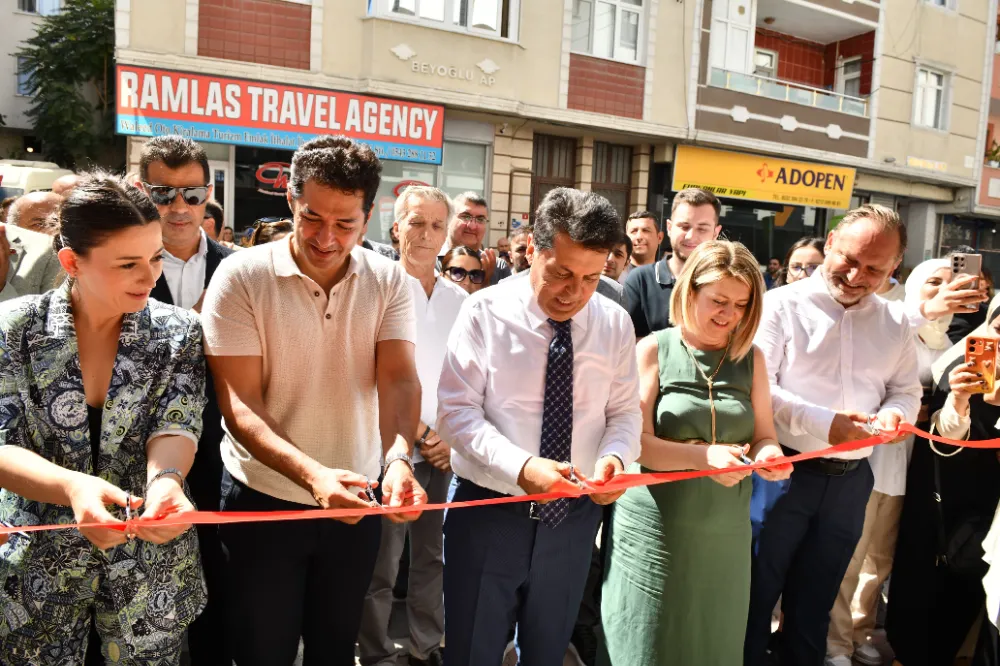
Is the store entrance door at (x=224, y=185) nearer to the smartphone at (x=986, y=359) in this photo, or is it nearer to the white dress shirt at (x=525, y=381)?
the white dress shirt at (x=525, y=381)

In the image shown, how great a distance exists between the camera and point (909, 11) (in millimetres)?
17875

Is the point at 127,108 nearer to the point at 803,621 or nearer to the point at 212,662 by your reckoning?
the point at 212,662

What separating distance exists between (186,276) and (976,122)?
21.7 m

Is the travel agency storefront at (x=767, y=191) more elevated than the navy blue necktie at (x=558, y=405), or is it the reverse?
the travel agency storefront at (x=767, y=191)

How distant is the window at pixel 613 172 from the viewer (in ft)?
49.2

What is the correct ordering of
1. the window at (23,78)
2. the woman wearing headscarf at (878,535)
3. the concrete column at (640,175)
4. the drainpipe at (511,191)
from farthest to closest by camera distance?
the window at (23,78)
the concrete column at (640,175)
the drainpipe at (511,191)
the woman wearing headscarf at (878,535)

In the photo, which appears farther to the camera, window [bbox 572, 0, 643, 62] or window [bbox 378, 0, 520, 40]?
window [bbox 572, 0, 643, 62]

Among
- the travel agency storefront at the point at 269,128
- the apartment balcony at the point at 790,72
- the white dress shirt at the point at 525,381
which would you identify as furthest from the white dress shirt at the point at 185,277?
the apartment balcony at the point at 790,72

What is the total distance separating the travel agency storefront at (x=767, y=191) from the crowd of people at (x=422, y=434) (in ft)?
40.4

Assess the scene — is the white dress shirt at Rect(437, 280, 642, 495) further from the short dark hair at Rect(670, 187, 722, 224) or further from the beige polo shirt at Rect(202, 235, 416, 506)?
the short dark hair at Rect(670, 187, 722, 224)

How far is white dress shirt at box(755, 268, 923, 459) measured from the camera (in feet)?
10.6

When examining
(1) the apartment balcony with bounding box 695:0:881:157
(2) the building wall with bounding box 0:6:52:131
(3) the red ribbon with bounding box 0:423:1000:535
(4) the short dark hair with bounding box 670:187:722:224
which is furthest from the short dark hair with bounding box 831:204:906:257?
(2) the building wall with bounding box 0:6:52:131

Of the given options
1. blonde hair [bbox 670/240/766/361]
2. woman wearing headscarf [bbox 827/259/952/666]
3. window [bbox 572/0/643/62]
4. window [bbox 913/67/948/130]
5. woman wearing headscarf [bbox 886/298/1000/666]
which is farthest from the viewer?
window [bbox 913/67/948/130]

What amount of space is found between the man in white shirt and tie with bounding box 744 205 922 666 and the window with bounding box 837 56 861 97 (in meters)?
17.2
